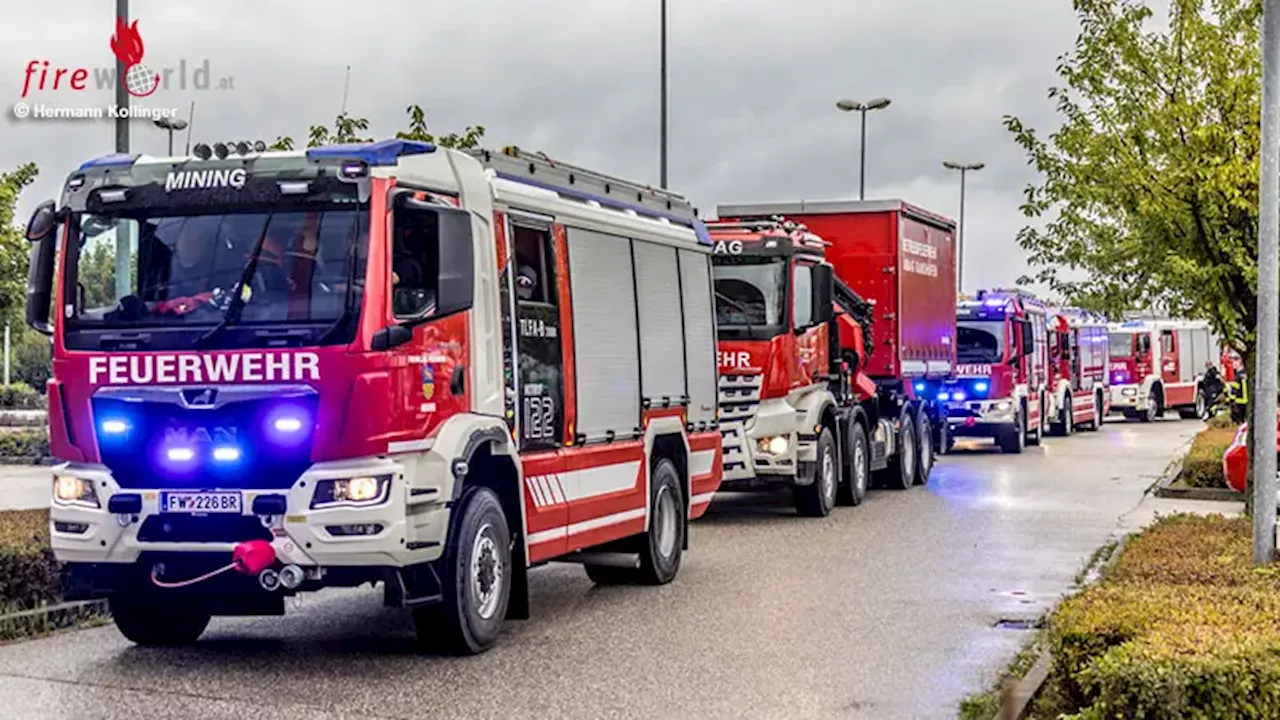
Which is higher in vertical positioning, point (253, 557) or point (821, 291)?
point (821, 291)

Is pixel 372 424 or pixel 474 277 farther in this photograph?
pixel 474 277

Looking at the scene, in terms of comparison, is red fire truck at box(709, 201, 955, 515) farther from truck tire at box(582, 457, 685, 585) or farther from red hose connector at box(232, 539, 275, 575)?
red hose connector at box(232, 539, 275, 575)

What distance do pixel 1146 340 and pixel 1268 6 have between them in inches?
1570

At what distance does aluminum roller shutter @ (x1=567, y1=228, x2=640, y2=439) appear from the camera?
40.5 ft

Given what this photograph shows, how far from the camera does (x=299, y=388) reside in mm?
9570

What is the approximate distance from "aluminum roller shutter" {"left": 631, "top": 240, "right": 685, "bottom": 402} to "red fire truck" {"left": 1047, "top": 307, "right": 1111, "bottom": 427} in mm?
24536

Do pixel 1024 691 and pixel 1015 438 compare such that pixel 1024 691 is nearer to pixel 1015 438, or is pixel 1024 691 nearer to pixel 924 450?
pixel 924 450

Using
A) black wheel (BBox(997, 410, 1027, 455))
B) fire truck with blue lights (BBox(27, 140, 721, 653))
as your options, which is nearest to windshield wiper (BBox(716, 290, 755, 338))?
fire truck with blue lights (BBox(27, 140, 721, 653))

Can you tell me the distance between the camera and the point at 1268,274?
1148cm

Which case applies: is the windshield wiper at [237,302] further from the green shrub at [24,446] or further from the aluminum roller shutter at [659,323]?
the green shrub at [24,446]

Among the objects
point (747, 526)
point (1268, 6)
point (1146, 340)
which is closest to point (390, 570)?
point (1268, 6)

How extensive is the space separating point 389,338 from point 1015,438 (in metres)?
25.4

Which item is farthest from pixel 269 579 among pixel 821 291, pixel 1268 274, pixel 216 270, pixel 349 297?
pixel 821 291

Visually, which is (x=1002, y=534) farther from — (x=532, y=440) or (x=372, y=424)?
(x=372, y=424)
